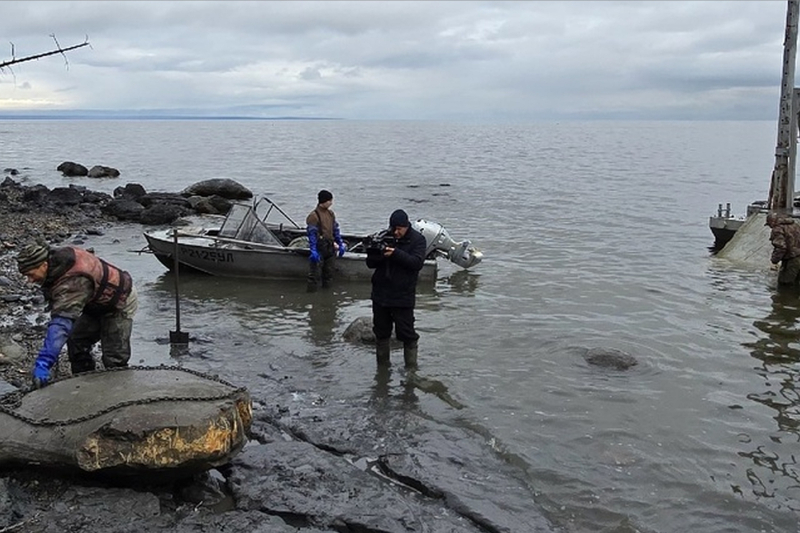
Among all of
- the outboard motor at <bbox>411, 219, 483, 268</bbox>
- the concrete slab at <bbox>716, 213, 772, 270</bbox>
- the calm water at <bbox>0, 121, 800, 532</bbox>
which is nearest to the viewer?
the calm water at <bbox>0, 121, 800, 532</bbox>

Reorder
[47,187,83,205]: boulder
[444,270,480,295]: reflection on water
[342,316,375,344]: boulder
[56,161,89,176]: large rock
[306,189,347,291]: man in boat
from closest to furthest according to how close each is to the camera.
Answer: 1. [342,316,375,344]: boulder
2. [306,189,347,291]: man in boat
3. [444,270,480,295]: reflection on water
4. [47,187,83,205]: boulder
5. [56,161,89,176]: large rock

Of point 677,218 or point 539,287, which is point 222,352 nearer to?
point 539,287

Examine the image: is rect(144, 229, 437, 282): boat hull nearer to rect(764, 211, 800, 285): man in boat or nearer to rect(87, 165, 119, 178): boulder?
rect(764, 211, 800, 285): man in boat

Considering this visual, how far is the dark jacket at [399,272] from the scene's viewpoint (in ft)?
27.9

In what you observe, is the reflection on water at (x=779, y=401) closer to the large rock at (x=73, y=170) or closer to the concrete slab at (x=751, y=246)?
the concrete slab at (x=751, y=246)

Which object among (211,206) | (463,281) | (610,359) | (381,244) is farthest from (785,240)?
(211,206)

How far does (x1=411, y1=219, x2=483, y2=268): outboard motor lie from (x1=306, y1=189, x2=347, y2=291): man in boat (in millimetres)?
1904

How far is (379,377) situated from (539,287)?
6.70 metres

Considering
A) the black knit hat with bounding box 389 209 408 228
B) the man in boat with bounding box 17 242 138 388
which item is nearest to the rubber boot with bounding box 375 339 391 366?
the black knit hat with bounding box 389 209 408 228

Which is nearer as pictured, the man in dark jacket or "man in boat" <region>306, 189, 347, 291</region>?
the man in dark jacket

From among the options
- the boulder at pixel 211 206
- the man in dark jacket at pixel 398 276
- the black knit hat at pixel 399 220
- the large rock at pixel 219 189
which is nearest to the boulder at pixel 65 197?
the boulder at pixel 211 206

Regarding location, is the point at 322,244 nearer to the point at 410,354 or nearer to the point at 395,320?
the point at 410,354

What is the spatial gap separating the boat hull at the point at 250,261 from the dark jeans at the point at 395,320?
17.7ft

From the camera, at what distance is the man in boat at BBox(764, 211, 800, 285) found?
14234 millimetres
